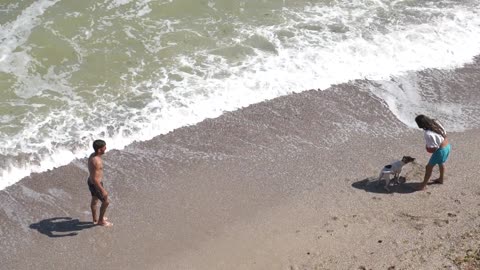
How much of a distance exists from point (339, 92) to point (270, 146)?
2.25 m

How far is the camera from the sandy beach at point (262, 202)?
8836 mm

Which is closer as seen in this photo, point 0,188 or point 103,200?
point 103,200

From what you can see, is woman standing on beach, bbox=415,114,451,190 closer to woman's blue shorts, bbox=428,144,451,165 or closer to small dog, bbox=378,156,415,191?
woman's blue shorts, bbox=428,144,451,165

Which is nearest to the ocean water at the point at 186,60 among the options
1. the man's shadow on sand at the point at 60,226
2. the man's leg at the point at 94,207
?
the man's shadow on sand at the point at 60,226

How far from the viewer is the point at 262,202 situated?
9.98 m

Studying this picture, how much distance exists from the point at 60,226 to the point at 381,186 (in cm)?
496

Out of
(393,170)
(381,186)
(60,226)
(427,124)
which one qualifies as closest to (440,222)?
(393,170)

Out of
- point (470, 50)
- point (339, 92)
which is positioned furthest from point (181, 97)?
point (470, 50)

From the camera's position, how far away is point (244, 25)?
49.1 ft

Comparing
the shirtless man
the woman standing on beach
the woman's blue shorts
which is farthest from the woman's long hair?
the shirtless man

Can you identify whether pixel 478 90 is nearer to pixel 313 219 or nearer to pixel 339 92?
pixel 339 92

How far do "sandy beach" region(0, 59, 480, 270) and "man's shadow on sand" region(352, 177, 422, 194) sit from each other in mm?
28

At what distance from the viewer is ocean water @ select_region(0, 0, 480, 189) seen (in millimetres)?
11758

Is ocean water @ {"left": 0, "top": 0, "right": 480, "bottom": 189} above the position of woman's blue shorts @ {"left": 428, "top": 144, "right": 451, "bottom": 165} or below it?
below
